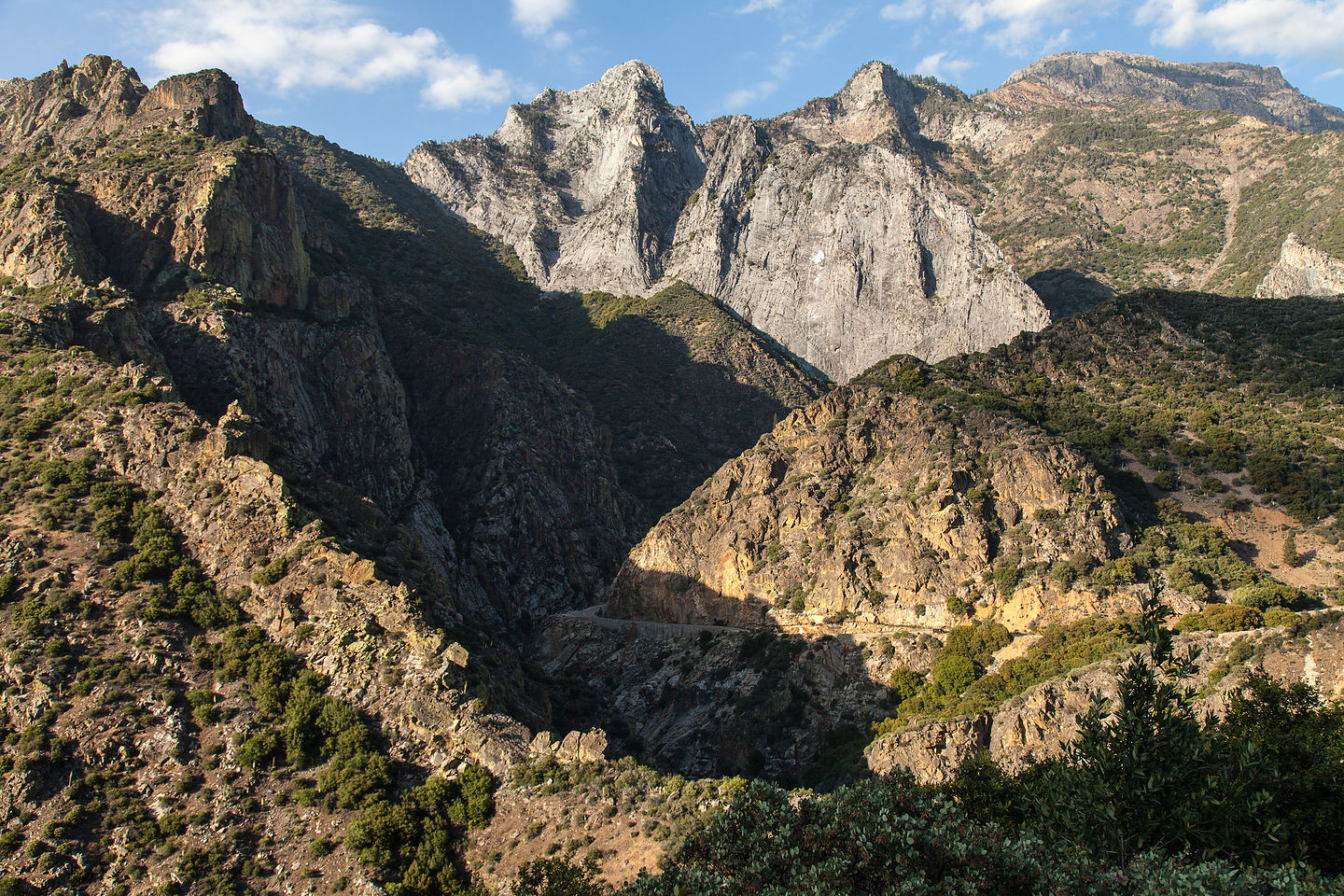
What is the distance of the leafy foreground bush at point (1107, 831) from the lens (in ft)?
53.2

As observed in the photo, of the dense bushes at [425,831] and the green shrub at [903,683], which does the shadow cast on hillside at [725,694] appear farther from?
the dense bushes at [425,831]

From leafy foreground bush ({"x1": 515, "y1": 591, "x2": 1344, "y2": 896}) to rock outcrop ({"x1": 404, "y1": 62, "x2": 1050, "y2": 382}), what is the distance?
304 feet

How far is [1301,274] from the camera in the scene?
91875 millimetres

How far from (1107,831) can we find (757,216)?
124 m

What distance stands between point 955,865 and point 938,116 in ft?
596

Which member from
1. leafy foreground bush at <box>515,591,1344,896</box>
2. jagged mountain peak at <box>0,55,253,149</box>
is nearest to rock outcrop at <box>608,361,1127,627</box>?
leafy foreground bush at <box>515,591,1344,896</box>

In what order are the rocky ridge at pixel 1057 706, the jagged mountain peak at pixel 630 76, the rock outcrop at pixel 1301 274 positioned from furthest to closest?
the jagged mountain peak at pixel 630 76, the rock outcrop at pixel 1301 274, the rocky ridge at pixel 1057 706

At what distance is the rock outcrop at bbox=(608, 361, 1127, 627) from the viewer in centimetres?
5053

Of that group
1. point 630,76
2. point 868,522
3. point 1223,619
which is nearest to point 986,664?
point 1223,619

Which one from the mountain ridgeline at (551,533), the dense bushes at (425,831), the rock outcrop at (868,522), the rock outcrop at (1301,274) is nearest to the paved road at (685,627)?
the mountain ridgeline at (551,533)

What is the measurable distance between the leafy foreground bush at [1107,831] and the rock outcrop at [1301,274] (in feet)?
273

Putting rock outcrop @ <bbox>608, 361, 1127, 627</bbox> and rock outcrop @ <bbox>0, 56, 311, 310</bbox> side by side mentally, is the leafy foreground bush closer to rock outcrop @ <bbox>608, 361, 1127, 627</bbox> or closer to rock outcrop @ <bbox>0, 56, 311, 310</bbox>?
rock outcrop @ <bbox>608, 361, 1127, 627</bbox>

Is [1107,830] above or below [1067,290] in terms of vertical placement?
below

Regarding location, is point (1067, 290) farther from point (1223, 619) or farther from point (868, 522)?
point (1223, 619)
